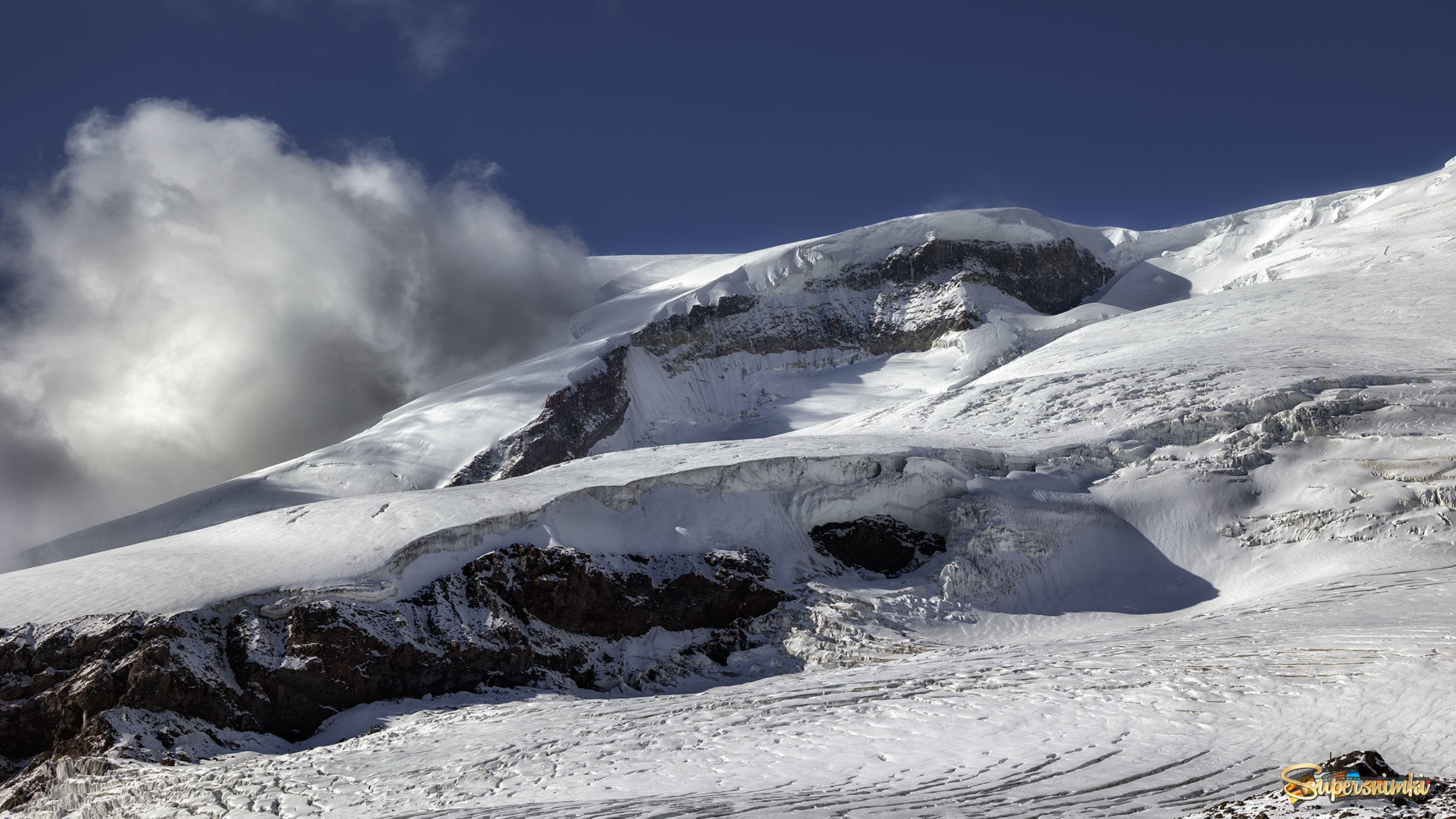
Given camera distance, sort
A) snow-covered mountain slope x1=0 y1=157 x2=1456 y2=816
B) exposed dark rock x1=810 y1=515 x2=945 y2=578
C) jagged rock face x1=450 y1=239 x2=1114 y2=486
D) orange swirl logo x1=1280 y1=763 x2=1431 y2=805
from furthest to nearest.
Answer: jagged rock face x1=450 y1=239 x2=1114 y2=486
exposed dark rock x1=810 y1=515 x2=945 y2=578
snow-covered mountain slope x1=0 y1=157 x2=1456 y2=816
orange swirl logo x1=1280 y1=763 x2=1431 y2=805

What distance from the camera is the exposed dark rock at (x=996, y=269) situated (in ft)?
267

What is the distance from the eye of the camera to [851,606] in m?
31.3

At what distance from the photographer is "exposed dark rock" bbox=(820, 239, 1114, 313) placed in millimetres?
81250

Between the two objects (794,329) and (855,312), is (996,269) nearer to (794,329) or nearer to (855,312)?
(855,312)

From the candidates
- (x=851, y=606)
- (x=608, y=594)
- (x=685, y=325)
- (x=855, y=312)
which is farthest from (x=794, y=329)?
(x=608, y=594)

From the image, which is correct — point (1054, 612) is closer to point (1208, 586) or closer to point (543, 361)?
point (1208, 586)

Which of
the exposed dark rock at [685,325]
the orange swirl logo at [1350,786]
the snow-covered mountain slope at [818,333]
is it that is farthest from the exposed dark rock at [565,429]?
the orange swirl logo at [1350,786]

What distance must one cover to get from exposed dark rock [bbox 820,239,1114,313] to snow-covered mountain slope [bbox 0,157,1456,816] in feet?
83.9

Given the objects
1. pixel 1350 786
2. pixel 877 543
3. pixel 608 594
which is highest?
pixel 608 594

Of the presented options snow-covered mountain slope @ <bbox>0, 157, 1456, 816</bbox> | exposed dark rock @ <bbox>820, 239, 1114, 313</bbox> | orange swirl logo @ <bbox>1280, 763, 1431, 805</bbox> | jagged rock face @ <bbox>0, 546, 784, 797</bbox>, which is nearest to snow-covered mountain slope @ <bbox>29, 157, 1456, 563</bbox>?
exposed dark rock @ <bbox>820, 239, 1114, 313</bbox>

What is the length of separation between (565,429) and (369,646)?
35195mm

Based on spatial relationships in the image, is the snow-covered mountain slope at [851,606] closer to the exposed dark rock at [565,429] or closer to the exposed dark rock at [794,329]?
the exposed dark rock at [565,429]

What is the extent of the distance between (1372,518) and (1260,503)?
3454 millimetres

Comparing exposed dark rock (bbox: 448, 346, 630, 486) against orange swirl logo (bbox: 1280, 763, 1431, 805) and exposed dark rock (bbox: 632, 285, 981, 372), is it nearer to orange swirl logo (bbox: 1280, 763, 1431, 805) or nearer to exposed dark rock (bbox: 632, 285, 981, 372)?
exposed dark rock (bbox: 632, 285, 981, 372)
